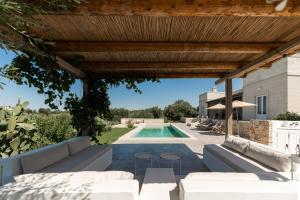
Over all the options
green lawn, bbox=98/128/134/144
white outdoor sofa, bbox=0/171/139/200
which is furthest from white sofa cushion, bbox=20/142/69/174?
green lawn, bbox=98/128/134/144

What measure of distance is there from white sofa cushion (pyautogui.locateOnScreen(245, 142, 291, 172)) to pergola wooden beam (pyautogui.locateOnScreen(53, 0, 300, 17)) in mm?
2454

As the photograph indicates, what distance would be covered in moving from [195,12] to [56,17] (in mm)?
2269

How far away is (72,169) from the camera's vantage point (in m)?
5.16

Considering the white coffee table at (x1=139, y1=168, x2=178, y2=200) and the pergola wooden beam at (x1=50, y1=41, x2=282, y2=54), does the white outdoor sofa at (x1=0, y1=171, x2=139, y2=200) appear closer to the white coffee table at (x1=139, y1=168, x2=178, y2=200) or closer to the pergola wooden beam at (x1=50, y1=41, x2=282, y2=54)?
the white coffee table at (x1=139, y1=168, x2=178, y2=200)

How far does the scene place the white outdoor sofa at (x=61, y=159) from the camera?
441 cm

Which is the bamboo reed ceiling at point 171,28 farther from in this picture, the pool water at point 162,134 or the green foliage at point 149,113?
the green foliage at point 149,113

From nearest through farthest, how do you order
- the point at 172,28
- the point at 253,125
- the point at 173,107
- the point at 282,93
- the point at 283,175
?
the point at 283,175 < the point at 172,28 < the point at 253,125 < the point at 282,93 < the point at 173,107

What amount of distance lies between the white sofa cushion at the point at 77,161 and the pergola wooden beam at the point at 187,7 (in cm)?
294

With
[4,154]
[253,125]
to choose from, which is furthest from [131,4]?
[253,125]

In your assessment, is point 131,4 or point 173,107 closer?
point 131,4

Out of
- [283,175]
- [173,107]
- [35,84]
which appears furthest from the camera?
[173,107]

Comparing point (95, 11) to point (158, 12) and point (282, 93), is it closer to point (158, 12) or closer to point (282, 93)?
point (158, 12)

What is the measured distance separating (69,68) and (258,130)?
876 cm

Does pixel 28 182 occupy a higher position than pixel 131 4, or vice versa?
pixel 131 4
